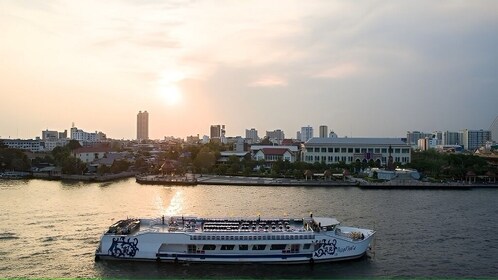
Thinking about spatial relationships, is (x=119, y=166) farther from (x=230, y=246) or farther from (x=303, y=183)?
(x=230, y=246)

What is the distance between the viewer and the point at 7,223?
1588cm

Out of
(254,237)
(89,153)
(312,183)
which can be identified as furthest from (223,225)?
(89,153)

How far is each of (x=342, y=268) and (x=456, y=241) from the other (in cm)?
445

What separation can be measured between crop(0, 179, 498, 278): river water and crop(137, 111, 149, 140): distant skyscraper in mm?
102233

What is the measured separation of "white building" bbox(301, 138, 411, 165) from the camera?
38812 millimetres

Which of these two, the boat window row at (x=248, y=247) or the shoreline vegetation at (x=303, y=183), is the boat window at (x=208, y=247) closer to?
the boat window row at (x=248, y=247)

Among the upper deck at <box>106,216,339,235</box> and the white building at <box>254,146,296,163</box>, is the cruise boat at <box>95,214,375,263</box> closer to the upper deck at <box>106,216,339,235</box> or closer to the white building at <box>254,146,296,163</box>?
the upper deck at <box>106,216,339,235</box>

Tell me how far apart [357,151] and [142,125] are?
9975 centimetres

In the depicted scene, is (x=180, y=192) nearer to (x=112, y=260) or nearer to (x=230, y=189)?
(x=230, y=189)

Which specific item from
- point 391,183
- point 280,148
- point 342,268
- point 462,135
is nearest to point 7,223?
point 342,268

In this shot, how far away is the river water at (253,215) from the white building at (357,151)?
427 inches

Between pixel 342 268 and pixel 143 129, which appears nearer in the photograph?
pixel 342 268

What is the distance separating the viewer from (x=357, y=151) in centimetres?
3928

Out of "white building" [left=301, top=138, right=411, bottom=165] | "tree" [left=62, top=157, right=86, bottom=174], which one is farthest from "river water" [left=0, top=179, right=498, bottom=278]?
"white building" [left=301, top=138, right=411, bottom=165]
